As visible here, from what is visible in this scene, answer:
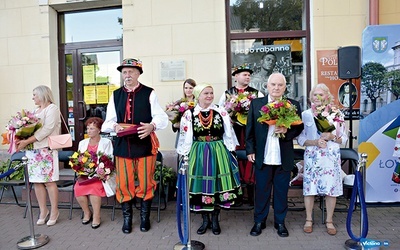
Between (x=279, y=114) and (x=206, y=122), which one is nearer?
(x=279, y=114)

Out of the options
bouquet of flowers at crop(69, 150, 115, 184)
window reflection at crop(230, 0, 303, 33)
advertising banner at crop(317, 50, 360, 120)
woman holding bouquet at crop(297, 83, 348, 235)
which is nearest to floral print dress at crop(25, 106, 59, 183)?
bouquet of flowers at crop(69, 150, 115, 184)

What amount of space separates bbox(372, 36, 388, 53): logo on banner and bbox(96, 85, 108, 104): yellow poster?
4679mm

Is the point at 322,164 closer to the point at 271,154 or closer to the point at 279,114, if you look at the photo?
the point at 271,154

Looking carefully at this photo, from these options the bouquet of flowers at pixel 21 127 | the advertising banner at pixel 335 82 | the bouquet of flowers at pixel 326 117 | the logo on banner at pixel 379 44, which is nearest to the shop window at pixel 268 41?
the advertising banner at pixel 335 82

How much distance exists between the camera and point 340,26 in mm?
5613

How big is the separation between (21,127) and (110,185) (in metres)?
1.32

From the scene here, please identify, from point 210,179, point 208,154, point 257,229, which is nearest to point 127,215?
point 210,179

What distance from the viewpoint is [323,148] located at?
13.0 ft

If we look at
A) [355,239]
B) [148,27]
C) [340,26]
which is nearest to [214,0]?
[148,27]

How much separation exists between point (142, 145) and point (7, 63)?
13.6 ft

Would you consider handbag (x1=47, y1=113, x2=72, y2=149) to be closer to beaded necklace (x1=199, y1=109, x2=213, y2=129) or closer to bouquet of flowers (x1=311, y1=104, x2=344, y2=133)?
beaded necklace (x1=199, y1=109, x2=213, y2=129)

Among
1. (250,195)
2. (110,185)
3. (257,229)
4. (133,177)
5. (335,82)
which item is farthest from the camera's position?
(335,82)

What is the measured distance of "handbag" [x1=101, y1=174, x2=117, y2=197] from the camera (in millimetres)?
4504

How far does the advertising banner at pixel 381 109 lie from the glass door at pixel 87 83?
4.33 m
